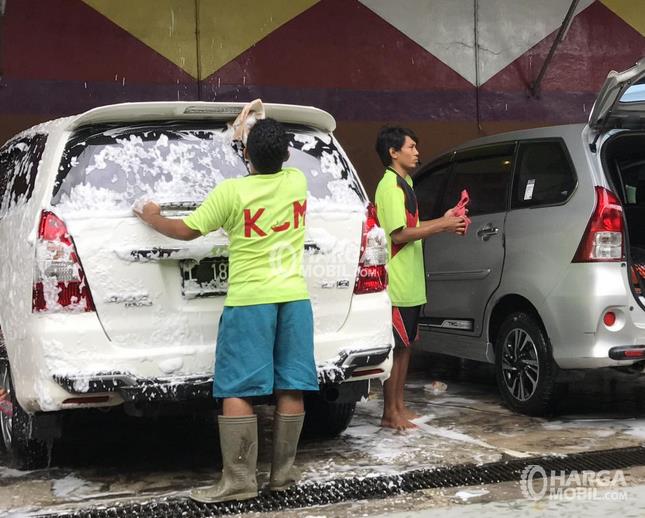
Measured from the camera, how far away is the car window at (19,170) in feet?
15.8

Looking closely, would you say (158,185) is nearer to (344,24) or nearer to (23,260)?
(23,260)

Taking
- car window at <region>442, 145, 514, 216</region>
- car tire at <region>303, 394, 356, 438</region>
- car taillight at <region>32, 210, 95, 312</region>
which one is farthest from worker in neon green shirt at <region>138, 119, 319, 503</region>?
car window at <region>442, 145, 514, 216</region>

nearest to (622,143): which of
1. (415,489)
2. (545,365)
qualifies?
(545,365)

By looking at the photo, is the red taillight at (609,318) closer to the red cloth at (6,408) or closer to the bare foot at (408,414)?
the bare foot at (408,414)

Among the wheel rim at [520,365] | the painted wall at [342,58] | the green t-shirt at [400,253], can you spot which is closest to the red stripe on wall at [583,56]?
the painted wall at [342,58]

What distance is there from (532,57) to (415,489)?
678 cm

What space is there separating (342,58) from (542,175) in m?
3.85

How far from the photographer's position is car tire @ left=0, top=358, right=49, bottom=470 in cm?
471

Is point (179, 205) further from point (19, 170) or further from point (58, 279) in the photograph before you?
point (19, 170)

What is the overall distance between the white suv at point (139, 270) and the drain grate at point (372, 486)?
0.42 meters

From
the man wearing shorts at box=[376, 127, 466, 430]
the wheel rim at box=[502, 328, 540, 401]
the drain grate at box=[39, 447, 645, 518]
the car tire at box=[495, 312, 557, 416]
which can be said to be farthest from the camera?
the wheel rim at box=[502, 328, 540, 401]

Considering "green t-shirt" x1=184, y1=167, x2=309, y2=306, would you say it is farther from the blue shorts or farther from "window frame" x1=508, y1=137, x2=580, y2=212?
"window frame" x1=508, y1=137, x2=580, y2=212

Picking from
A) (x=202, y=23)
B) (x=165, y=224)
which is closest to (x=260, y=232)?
(x=165, y=224)

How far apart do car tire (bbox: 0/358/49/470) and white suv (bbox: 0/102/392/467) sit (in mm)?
11
